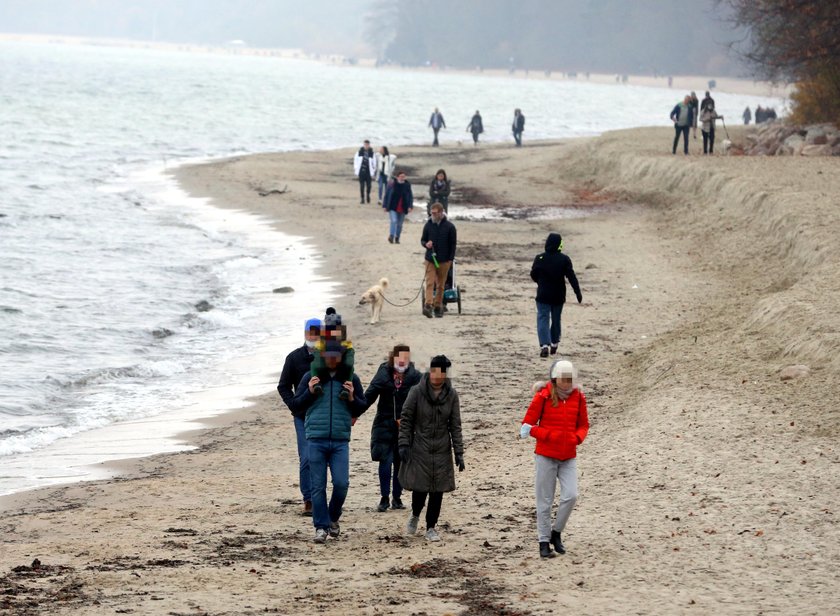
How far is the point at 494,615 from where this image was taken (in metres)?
8.40

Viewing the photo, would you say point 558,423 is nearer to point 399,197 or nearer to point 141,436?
point 141,436

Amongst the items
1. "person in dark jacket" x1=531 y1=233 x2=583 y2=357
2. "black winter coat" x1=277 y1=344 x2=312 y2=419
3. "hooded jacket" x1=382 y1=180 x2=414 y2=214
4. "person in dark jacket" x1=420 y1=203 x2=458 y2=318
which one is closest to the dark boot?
"black winter coat" x1=277 y1=344 x2=312 y2=419

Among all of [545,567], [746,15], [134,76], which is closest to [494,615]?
[545,567]

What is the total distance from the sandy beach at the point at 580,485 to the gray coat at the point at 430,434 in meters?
0.55

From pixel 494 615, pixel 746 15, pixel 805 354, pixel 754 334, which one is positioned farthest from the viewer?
pixel 746 15

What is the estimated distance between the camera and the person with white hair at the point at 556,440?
31.5 feet

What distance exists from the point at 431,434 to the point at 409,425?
18 centimetres

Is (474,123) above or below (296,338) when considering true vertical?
above

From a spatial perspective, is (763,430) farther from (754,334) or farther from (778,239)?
(778,239)

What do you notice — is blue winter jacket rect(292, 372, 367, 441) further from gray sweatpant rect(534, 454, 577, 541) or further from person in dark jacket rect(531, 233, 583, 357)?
person in dark jacket rect(531, 233, 583, 357)

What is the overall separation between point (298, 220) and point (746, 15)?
749 inches

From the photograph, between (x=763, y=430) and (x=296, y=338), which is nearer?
(x=763, y=430)

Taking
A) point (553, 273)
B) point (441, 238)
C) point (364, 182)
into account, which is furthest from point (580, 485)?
point (364, 182)

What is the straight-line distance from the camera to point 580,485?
1180 centimetres
